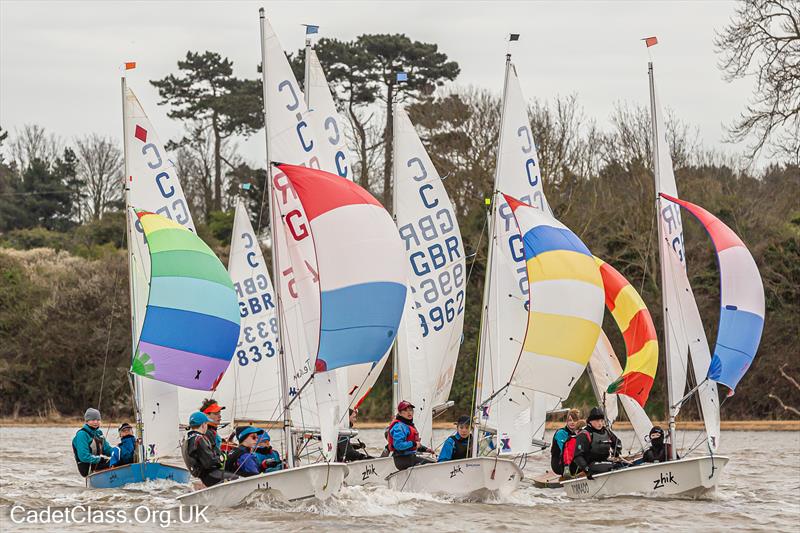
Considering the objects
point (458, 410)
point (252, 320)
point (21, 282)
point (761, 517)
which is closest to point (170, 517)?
point (761, 517)

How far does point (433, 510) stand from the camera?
48.0 feet

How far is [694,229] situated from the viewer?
35.4 meters

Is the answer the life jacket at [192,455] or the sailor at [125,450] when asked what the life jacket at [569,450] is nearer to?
the life jacket at [192,455]

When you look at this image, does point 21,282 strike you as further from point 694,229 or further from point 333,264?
point 333,264

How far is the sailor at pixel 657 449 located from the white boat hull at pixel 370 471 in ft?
10.5

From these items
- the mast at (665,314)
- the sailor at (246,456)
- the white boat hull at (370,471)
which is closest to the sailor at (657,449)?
the mast at (665,314)

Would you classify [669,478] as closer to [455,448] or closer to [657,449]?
[657,449]

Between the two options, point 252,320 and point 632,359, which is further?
point 252,320

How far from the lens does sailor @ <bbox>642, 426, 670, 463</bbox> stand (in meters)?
16.6

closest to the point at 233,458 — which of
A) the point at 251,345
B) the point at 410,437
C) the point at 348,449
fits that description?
the point at 410,437

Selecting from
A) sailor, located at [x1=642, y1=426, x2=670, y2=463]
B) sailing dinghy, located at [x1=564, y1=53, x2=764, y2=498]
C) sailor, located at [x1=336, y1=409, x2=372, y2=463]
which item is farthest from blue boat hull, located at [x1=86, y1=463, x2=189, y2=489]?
sailor, located at [x1=642, y1=426, x2=670, y2=463]

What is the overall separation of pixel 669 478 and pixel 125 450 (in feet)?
23.1

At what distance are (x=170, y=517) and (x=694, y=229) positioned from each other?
23.8 metres

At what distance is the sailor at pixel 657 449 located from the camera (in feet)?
54.5
